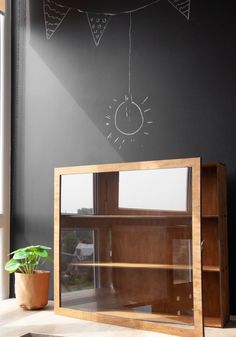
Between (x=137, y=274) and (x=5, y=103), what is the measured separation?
1895 millimetres

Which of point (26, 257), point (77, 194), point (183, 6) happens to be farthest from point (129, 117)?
point (26, 257)

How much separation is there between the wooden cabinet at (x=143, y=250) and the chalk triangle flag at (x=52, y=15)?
1.33 m

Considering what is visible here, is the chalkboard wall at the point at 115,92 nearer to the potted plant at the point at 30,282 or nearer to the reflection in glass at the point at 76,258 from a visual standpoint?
the potted plant at the point at 30,282

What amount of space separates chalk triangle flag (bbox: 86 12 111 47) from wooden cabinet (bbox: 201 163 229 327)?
139 centimetres

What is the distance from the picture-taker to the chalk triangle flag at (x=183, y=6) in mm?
3463

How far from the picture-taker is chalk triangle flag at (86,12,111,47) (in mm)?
3746

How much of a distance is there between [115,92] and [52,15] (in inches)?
34.6

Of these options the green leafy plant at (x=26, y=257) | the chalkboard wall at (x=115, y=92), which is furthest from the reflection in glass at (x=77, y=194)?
the chalkboard wall at (x=115, y=92)

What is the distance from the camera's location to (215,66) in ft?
11.0

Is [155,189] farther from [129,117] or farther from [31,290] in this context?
[31,290]

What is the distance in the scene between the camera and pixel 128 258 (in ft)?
9.75

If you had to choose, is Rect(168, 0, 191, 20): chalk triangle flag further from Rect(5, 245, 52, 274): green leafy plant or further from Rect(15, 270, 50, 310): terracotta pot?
Rect(15, 270, 50, 310): terracotta pot

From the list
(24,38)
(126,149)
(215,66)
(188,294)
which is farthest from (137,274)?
(24,38)

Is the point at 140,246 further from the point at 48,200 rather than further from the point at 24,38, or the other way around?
the point at 24,38
